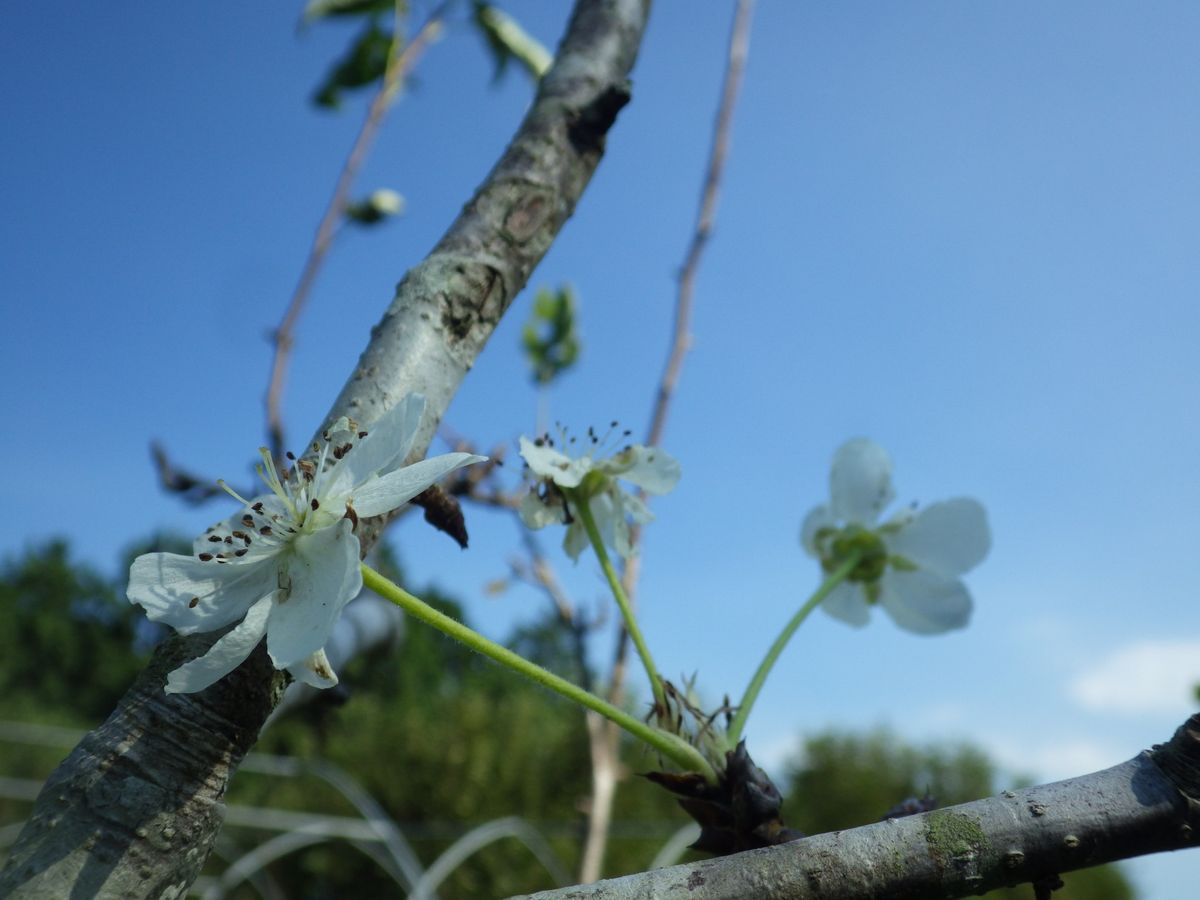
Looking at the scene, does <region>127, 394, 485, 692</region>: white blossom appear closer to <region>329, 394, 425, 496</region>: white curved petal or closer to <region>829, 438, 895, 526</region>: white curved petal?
<region>329, 394, 425, 496</region>: white curved petal

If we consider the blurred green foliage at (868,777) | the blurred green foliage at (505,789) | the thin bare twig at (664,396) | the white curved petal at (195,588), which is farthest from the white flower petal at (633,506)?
the blurred green foliage at (868,777)

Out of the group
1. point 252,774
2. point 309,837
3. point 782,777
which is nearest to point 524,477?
point 309,837

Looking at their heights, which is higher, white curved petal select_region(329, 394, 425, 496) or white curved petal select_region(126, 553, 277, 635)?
white curved petal select_region(329, 394, 425, 496)

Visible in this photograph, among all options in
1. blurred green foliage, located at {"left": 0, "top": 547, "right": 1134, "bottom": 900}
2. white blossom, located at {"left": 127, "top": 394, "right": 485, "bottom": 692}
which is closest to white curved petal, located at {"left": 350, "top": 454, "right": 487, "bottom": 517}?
white blossom, located at {"left": 127, "top": 394, "right": 485, "bottom": 692}

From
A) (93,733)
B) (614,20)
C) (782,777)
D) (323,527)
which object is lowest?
(93,733)

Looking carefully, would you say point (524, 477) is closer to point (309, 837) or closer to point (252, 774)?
point (309, 837)

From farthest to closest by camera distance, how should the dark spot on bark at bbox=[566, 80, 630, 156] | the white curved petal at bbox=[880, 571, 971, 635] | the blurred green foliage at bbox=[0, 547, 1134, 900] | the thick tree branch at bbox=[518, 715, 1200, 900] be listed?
1. the blurred green foliage at bbox=[0, 547, 1134, 900]
2. the white curved petal at bbox=[880, 571, 971, 635]
3. the dark spot on bark at bbox=[566, 80, 630, 156]
4. the thick tree branch at bbox=[518, 715, 1200, 900]

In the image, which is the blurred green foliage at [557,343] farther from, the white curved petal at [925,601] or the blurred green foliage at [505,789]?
the blurred green foliage at [505,789]
